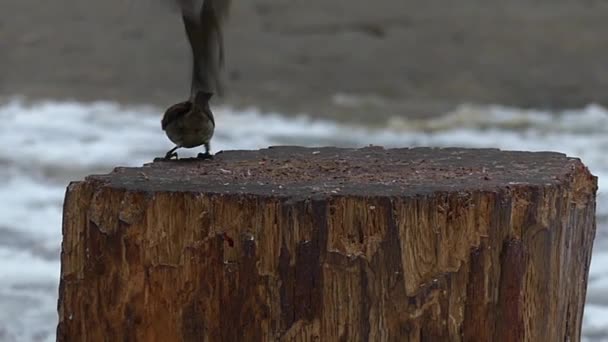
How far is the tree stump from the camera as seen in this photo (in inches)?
70.9

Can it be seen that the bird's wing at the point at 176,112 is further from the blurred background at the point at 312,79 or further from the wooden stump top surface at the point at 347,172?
the blurred background at the point at 312,79

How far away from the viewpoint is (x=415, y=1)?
708 cm

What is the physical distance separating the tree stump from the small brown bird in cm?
22

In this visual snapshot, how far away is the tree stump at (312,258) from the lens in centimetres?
180

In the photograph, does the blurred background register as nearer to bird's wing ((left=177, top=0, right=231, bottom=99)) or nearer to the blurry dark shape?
the blurry dark shape

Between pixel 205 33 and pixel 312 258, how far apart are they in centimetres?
45

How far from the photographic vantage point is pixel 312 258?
180 centimetres

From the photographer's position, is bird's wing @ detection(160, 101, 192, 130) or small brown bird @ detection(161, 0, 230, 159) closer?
small brown bird @ detection(161, 0, 230, 159)

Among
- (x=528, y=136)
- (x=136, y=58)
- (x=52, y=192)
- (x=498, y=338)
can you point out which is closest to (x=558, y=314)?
(x=498, y=338)

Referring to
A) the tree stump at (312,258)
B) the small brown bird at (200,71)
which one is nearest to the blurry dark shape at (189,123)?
the small brown bird at (200,71)

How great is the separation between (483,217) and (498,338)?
188 millimetres

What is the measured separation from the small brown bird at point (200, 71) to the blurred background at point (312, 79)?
227cm

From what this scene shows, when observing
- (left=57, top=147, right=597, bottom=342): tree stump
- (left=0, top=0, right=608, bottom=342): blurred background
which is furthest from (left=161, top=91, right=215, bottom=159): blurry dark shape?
(left=0, top=0, right=608, bottom=342): blurred background

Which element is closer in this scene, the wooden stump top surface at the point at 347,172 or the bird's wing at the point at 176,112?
the wooden stump top surface at the point at 347,172
